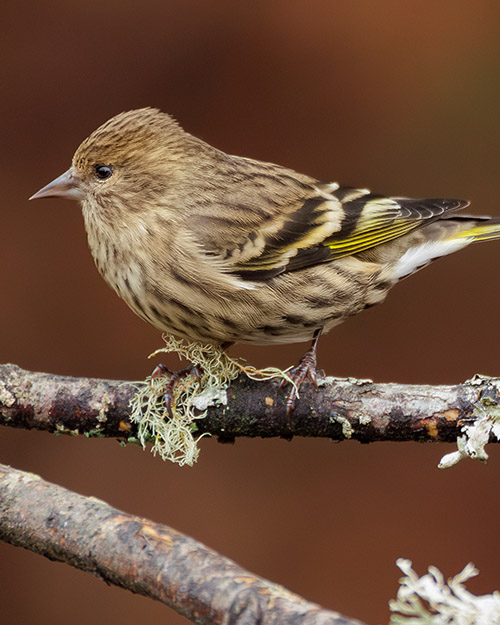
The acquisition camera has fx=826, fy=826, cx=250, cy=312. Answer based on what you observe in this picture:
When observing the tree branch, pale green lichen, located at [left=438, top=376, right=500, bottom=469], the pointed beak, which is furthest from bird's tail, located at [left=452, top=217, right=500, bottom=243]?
the tree branch

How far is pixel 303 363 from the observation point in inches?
84.8

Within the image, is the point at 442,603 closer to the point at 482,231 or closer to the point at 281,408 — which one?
the point at 281,408

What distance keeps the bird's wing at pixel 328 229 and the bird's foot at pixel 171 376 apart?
29 centimetres

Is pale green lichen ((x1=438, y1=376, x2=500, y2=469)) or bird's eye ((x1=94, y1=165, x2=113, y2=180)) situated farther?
bird's eye ((x1=94, y1=165, x2=113, y2=180))

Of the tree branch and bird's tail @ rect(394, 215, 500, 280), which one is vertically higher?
bird's tail @ rect(394, 215, 500, 280)

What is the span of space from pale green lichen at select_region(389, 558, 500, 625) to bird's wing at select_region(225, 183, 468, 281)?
3.81 feet

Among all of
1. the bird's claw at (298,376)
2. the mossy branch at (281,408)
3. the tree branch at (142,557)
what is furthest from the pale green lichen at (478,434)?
the tree branch at (142,557)

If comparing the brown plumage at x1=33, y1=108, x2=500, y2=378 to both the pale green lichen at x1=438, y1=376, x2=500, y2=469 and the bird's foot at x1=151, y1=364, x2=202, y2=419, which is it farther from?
the pale green lichen at x1=438, y1=376, x2=500, y2=469

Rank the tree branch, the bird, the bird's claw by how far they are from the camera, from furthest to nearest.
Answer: the bird < the bird's claw < the tree branch

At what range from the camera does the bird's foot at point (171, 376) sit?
2.08m

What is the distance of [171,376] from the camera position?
2176 millimetres

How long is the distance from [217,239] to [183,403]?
0.47m

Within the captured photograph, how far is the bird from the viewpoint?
7.16 ft

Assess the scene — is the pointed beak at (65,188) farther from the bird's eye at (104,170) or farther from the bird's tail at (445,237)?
the bird's tail at (445,237)
